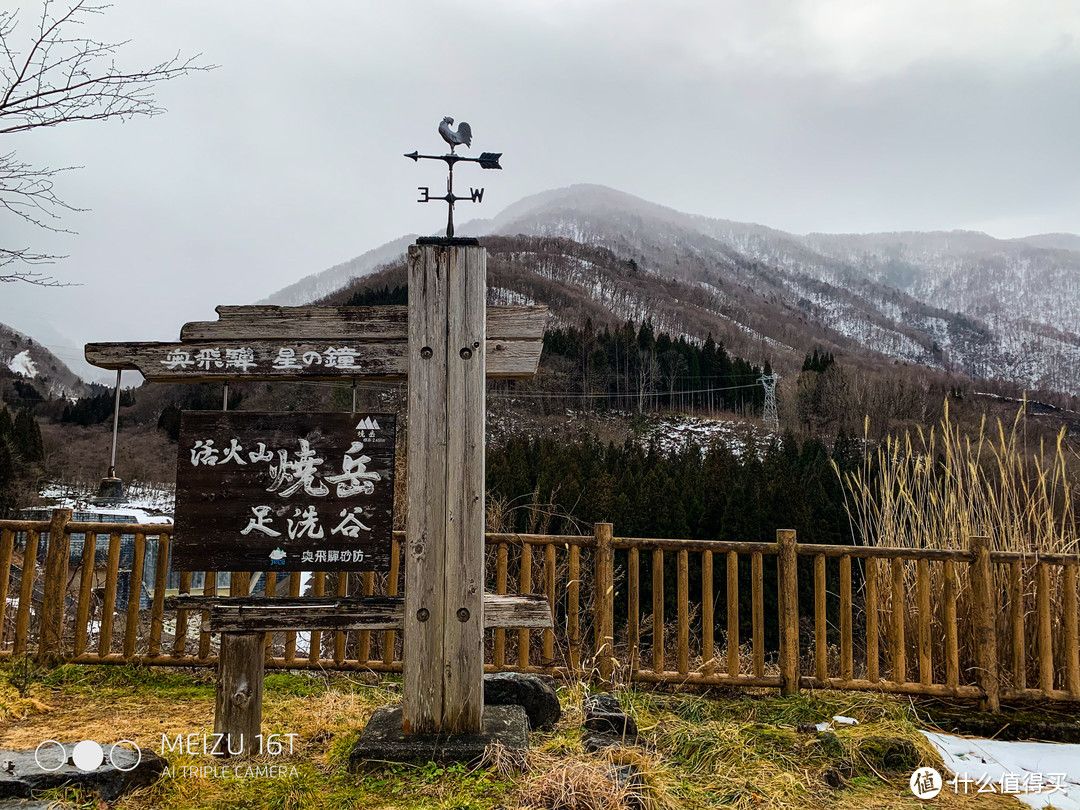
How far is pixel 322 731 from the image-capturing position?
11.2ft

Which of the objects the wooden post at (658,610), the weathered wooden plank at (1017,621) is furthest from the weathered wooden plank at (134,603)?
the weathered wooden plank at (1017,621)

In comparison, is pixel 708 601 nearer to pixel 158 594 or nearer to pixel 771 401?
pixel 158 594

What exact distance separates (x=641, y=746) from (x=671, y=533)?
1353cm

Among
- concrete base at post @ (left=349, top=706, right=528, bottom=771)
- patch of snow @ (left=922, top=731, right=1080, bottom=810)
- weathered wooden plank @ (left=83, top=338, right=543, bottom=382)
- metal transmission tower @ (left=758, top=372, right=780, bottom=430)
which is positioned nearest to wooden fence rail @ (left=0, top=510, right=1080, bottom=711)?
patch of snow @ (left=922, top=731, right=1080, bottom=810)

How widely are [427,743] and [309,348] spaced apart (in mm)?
1913

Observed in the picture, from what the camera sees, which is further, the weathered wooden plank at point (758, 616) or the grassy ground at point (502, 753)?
the weathered wooden plank at point (758, 616)

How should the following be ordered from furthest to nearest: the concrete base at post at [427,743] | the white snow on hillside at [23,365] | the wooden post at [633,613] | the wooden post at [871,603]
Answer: the white snow on hillside at [23,365] → the wooden post at [633,613] → the wooden post at [871,603] → the concrete base at post at [427,743]

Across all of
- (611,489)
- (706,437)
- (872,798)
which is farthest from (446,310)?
(706,437)

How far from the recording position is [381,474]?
3150 mm

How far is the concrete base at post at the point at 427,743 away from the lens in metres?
2.84

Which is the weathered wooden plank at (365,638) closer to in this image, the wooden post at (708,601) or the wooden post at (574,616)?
the wooden post at (574,616)

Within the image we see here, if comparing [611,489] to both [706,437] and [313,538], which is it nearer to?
[313,538]

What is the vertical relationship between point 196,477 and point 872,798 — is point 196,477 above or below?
above

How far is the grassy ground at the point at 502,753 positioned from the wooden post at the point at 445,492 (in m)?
0.36
